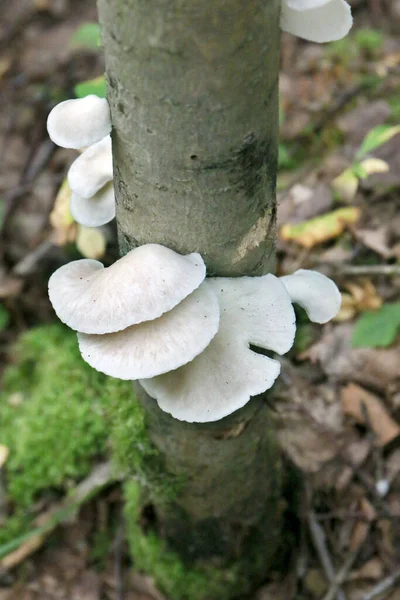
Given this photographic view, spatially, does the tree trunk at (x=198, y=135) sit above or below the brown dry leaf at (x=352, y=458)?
above

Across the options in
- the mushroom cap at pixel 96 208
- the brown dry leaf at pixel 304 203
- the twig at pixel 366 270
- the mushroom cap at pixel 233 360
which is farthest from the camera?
the brown dry leaf at pixel 304 203

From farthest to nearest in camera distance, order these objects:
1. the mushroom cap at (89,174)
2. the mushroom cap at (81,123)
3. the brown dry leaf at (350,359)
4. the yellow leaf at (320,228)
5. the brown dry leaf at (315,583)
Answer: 1. the yellow leaf at (320,228)
2. the brown dry leaf at (350,359)
3. the brown dry leaf at (315,583)
4. the mushroom cap at (89,174)
5. the mushroom cap at (81,123)

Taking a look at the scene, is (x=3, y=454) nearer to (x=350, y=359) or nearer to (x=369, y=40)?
(x=350, y=359)

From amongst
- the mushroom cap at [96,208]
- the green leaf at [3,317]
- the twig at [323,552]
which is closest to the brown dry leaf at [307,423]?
the twig at [323,552]

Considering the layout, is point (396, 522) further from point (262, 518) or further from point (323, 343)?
point (323, 343)

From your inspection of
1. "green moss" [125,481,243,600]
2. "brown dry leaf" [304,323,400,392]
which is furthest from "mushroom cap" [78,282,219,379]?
"brown dry leaf" [304,323,400,392]

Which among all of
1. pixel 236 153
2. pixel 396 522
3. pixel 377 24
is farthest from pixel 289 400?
pixel 377 24

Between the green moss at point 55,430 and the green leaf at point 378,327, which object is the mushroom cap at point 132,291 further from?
the green leaf at point 378,327
